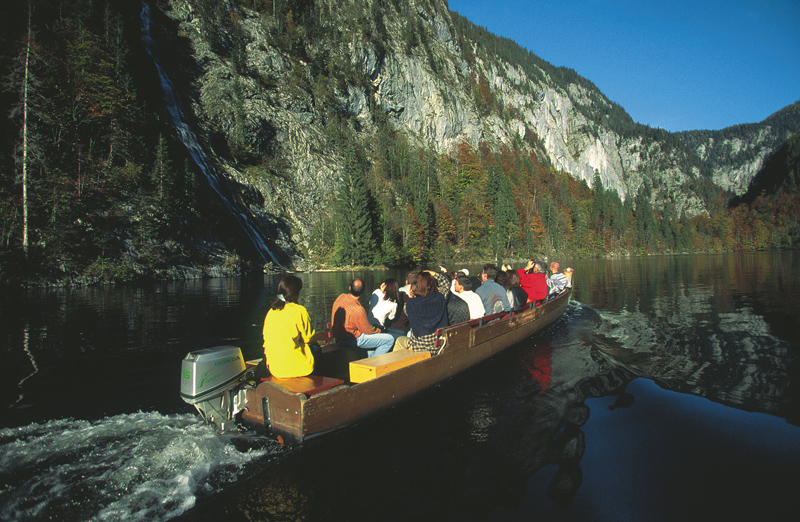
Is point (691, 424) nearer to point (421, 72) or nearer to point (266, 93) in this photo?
point (266, 93)

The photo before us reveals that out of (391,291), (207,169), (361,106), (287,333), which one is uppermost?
(361,106)

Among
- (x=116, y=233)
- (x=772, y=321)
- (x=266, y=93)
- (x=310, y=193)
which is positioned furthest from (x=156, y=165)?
(x=772, y=321)

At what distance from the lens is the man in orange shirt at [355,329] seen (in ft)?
22.8

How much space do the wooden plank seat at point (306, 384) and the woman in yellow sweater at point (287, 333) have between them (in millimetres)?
99

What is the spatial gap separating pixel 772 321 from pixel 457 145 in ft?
259

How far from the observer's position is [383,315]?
772 centimetres

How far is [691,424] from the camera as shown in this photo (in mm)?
5309

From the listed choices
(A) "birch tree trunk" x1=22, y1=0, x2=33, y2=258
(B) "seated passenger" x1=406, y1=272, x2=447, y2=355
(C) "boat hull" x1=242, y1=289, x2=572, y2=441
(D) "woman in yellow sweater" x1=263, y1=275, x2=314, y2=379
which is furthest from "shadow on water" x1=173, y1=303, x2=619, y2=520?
(A) "birch tree trunk" x1=22, y1=0, x2=33, y2=258

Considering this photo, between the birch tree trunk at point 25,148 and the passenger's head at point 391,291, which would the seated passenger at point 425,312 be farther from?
the birch tree trunk at point 25,148

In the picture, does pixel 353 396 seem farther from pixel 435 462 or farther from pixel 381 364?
pixel 435 462

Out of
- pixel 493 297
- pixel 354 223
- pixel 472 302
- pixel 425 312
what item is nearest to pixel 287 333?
pixel 425 312

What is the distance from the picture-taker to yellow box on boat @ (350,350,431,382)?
548cm

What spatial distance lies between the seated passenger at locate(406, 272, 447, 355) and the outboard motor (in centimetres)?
282

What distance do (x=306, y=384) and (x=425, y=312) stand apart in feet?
8.10
